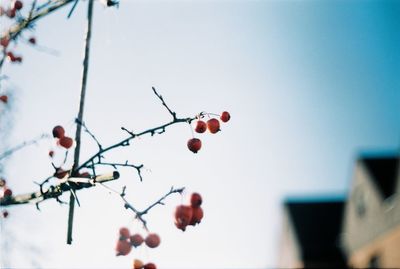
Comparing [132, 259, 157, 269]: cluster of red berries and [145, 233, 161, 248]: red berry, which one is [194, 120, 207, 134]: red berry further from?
[132, 259, 157, 269]: cluster of red berries

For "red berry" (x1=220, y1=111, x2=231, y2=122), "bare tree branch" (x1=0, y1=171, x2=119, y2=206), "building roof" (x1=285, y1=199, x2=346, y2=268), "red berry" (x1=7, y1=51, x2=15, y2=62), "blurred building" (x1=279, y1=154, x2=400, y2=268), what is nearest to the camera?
"bare tree branch" (x1=0, y1=171, x2=119, y2=206)

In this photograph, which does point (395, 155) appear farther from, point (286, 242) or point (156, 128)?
point (156, 128)

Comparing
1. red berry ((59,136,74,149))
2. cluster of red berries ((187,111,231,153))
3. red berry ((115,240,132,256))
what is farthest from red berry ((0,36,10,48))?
red berry ((115,240,132,256))

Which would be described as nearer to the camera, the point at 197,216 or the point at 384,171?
the point at 197,216

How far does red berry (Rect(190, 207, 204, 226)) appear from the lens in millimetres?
2568

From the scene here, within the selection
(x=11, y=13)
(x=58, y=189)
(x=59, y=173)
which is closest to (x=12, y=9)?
(x=11, y=13)

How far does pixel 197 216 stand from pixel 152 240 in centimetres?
37

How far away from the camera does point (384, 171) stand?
17.5 m

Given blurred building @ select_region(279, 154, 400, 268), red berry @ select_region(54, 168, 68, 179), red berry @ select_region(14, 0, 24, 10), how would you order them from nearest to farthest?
red berry @ select_region(54, 168, 68, 179) < red berry @ select_region(14, 0, 24, 10) < blurred building @ select_region(279, 154, 400, 268)

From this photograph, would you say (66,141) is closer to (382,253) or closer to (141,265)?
(141,265)

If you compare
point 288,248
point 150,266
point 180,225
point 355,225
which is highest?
point 355,225

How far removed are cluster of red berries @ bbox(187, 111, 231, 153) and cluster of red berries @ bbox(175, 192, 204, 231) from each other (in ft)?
2.15

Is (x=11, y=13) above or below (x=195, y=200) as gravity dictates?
above

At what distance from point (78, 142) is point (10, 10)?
2.39 meters
